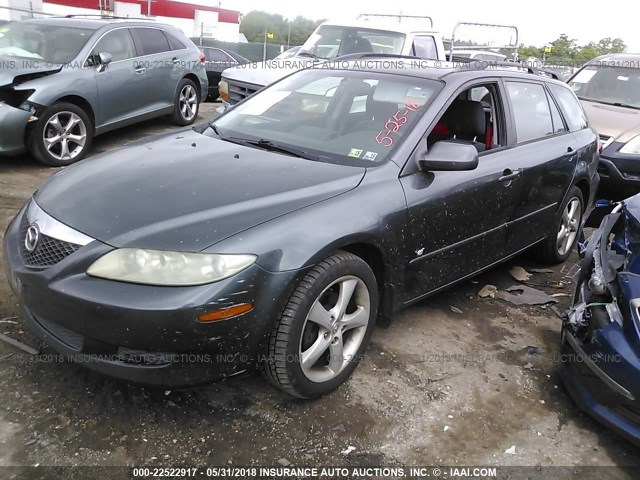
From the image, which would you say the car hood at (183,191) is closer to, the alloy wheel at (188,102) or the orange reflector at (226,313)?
the orange reflector at (226,313)

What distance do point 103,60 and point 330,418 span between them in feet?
18.9

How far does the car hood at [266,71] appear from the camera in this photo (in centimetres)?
777

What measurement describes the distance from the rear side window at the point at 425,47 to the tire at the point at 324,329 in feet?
22.1

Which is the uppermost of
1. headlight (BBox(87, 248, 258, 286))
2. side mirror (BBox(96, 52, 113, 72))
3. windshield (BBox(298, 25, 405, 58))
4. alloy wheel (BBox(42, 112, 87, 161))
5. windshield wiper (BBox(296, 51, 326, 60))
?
windshield (BBox(298, 25, 405, 58))

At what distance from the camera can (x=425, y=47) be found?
355 inches

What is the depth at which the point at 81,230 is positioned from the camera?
2455 mm

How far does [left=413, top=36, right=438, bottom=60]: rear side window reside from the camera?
880 centimetres

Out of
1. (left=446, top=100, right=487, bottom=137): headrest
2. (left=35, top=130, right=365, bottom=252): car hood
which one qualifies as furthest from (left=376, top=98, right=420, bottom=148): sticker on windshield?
(left=446, top=100, right=487, bottom=137): headrest

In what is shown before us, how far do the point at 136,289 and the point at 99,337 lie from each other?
0.27m

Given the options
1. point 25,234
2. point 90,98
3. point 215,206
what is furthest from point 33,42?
point 215,206

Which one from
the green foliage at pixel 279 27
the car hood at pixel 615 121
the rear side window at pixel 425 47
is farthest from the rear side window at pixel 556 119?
→ the green foliage at pixel 279 27

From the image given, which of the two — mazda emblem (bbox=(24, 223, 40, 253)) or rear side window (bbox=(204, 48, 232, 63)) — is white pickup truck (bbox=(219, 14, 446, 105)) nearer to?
rear side window (bbox=(204, 48, 232, 63))

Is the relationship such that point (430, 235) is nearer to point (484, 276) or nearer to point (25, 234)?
point (484, 276)

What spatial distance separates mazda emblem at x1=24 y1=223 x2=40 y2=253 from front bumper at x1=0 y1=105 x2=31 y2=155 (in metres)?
3.88
